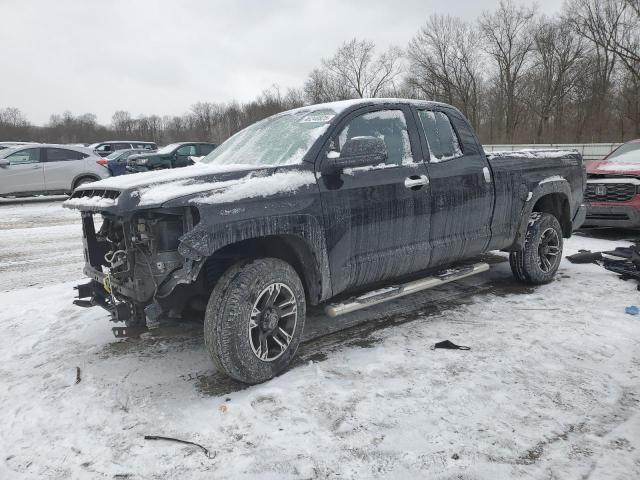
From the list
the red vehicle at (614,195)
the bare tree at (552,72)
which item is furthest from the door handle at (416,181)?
the bare tree at (552,72)

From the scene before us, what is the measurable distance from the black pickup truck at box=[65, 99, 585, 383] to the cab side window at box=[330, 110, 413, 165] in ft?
0.04

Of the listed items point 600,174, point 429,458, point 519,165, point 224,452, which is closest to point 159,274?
point 224,452

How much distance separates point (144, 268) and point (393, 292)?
1.94 m

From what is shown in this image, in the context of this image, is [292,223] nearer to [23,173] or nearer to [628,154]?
[628,154]

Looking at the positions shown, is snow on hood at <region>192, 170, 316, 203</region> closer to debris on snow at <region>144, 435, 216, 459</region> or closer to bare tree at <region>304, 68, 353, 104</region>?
debris on snow at <region>144, 435, 216, 459</region>

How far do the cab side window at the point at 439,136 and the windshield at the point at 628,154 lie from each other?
18.9ft

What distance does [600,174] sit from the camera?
8.23 meters

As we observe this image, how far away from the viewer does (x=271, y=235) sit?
3.30 meters

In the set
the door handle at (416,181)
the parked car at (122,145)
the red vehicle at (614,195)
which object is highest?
the parked car at (122,145)

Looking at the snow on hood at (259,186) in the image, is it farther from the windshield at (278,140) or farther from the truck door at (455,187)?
the truck door at (455,187)

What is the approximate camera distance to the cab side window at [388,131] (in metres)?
3.89

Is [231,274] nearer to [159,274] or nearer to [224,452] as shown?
[159,274]

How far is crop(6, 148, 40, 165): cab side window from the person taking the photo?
14.0 metres

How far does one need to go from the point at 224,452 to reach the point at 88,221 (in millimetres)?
2088
